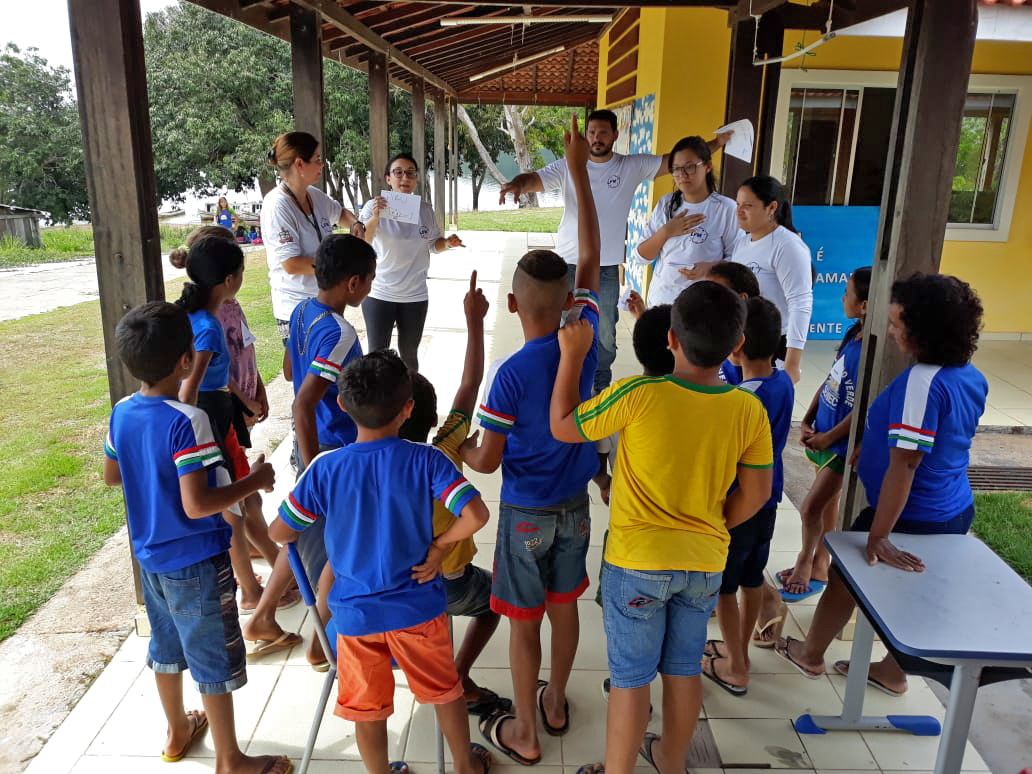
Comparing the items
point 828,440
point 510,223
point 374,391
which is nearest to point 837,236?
point 828,440

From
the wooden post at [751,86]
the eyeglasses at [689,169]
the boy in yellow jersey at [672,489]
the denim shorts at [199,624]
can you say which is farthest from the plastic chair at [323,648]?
the wooden post at [751,86]

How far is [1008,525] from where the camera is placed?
3738 mm

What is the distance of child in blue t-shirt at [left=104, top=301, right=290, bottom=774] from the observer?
1.81 meters

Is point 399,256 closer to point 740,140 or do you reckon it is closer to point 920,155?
point 740,140

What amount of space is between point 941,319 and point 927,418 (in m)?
0.27

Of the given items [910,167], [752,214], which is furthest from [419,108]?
[910,167]

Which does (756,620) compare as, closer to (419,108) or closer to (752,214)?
(752,214)

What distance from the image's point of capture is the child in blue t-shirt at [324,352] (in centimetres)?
228

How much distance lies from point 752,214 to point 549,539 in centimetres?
180

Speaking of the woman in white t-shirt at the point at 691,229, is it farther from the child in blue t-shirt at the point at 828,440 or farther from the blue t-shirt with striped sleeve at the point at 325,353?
the blue t-shirt with striped sleeve at the point at 325,353

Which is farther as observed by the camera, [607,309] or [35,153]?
[35,153]

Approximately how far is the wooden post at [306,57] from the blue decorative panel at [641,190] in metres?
3.23

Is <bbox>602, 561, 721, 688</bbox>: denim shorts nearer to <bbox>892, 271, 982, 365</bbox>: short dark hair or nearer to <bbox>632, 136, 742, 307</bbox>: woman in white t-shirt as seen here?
<bbox>892, 271, 982, 365</bbox>: short dark hair

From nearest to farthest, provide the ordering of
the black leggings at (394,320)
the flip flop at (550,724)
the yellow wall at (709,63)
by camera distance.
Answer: the flip flop at (550,724)
the black leggings at (394,320)
the yellow wall at (709,63)
